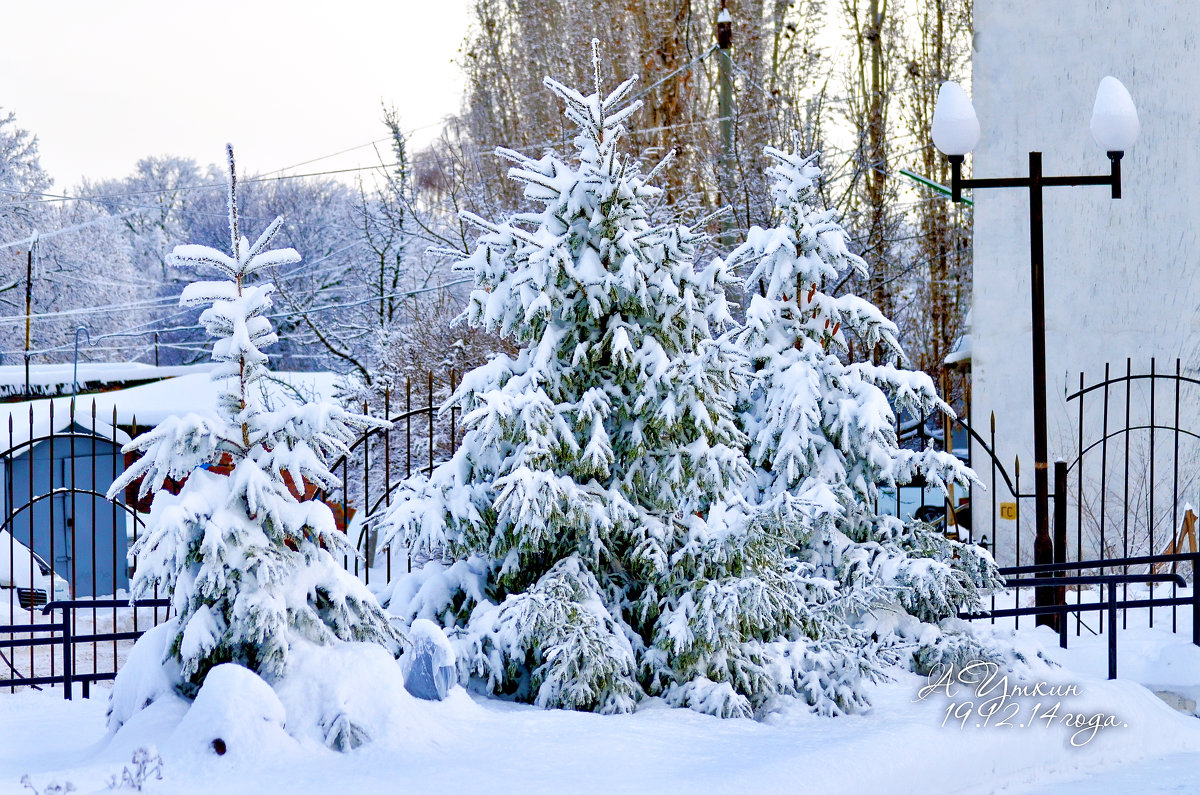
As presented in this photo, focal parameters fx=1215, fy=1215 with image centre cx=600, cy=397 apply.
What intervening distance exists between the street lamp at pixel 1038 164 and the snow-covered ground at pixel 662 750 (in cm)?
127

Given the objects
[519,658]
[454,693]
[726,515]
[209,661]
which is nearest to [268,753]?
[209,661]

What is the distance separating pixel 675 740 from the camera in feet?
18.1

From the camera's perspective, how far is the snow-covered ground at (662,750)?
15.8 feet

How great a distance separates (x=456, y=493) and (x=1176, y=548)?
7.99 meters

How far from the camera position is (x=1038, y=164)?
26.8ft

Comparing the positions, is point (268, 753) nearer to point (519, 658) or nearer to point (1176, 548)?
point (519, 658)

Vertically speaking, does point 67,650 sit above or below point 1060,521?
below

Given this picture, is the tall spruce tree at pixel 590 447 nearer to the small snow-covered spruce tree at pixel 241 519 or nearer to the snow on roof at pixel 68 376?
the small snow-covered spruce tree at pixel 241 519

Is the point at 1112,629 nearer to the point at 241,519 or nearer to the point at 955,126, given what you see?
the point at 955,126

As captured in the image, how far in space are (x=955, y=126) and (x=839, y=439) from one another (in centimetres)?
226

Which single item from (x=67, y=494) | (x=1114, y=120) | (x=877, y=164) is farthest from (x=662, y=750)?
(x=877, y=164)

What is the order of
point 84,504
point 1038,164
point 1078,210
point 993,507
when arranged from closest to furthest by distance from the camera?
point 1038,164 < point 993,507 < point 1078,210 < point 84,504

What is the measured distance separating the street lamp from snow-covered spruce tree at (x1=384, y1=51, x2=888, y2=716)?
7.10 feet

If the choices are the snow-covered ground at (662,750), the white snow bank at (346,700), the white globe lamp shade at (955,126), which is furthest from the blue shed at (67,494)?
the white globe lamp shade at (955,126)
